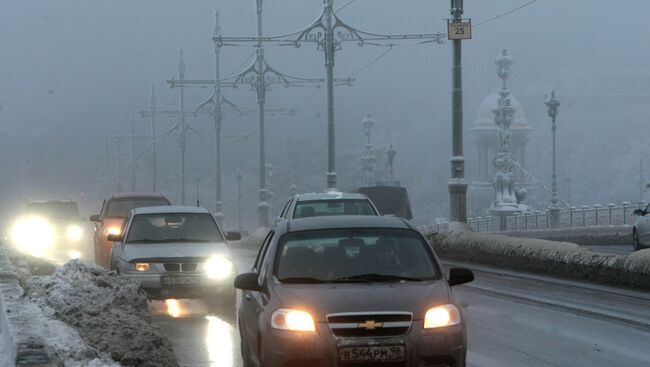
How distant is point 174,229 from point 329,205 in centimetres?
408

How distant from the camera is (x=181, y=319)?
15094 mm

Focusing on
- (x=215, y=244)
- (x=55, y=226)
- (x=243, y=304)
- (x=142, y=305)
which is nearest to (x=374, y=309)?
(x=243, y=304)

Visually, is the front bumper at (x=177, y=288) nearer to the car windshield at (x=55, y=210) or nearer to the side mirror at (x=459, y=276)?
the side mirror at (x=459, y=276)

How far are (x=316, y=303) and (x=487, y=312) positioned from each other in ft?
24.4

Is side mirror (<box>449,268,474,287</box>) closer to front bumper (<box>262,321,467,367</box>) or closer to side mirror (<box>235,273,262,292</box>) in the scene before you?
front bumper (<box>262,321,467,367</box>)

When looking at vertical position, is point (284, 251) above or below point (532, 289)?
above

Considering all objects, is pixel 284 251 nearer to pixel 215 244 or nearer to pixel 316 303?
pixel 316 303

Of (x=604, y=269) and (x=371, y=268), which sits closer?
(x=371, y=268)

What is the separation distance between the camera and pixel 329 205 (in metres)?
20.8

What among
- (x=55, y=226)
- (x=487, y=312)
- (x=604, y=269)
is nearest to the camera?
(x=487, y=312)

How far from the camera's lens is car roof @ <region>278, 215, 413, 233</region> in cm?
919

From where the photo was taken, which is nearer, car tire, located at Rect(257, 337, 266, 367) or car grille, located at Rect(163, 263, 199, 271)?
car tire, located at Rect(257, 337, 266, 367)

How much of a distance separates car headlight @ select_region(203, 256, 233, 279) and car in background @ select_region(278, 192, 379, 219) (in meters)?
4.46

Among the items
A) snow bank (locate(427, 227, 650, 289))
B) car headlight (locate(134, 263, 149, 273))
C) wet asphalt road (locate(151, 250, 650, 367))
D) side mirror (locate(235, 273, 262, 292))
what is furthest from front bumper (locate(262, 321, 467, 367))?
snow bank (locate(427, 227, 650, 289))
